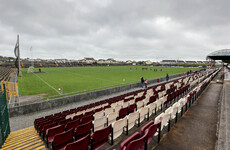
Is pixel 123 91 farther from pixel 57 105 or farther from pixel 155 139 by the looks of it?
pixel 155 139

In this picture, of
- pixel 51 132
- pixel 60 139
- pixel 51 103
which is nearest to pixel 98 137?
pixel 60 139

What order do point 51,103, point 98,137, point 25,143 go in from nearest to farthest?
point 98,137, point 25,143, point 51,103

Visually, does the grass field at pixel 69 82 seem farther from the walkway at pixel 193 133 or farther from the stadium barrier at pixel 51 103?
the walkway at pixel 193 133

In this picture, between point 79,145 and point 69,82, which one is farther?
point 69,82

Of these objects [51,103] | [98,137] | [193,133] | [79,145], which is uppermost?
[79,145]

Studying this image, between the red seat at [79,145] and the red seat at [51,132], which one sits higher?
the red seat at [79,145]

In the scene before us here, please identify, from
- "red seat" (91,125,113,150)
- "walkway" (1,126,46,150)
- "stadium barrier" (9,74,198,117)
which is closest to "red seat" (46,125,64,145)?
"walkway" (1,126,46,150)

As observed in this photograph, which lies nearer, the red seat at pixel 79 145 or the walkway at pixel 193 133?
the red seat at pixel 79 145

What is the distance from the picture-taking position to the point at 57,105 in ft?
35.1

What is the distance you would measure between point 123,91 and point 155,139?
12.0 m

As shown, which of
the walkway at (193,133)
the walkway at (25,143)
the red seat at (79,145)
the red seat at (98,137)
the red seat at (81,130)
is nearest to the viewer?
the red seat at (79,145)

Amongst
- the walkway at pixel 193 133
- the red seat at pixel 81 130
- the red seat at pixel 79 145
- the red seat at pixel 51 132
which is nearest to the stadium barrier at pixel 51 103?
the red seat at pixel 51 132

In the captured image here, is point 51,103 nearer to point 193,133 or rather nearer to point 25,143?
point 25,143

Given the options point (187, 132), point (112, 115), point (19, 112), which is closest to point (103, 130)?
point (112, 115)
